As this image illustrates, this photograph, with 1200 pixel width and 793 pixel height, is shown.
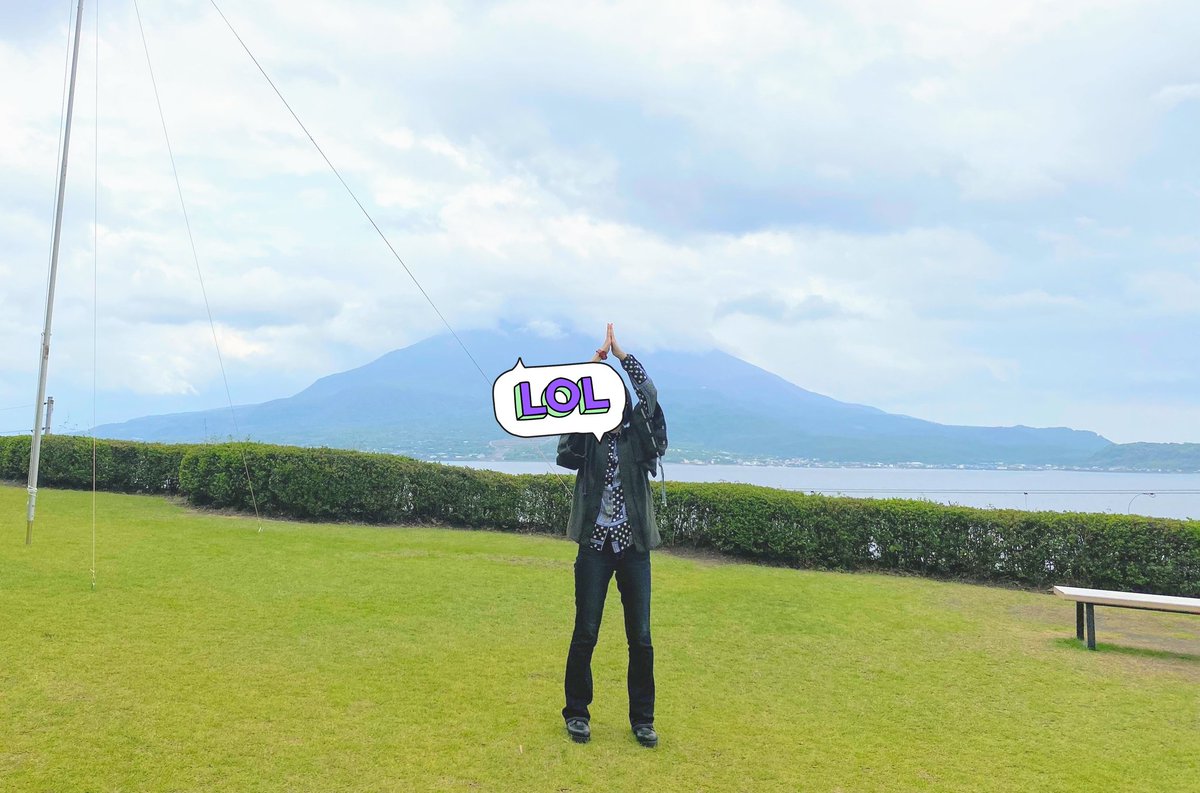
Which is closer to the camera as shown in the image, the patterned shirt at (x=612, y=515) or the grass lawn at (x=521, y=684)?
the grass lawn at (x=521, y=684)

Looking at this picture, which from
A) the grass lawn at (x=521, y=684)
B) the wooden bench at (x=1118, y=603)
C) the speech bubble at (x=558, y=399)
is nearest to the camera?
the grass lawn at (x=521, y=684)

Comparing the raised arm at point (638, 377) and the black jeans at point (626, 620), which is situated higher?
the raised arm at point (638, 377)

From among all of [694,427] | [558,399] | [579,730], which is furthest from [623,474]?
[694,427]

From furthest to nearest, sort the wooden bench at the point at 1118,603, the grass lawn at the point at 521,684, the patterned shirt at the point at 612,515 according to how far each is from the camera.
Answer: the wooden bench at the point at 1118,603, the patterned shirt at the point at 612,515, the grass lawn at the point at 521,684

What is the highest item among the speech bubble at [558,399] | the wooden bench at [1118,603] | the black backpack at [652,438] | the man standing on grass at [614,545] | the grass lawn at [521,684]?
the speech bubble at [558,399]

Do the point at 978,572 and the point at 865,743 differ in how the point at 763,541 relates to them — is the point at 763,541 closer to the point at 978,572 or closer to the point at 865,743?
the point at 978,572

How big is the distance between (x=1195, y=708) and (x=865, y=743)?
2.86 metres

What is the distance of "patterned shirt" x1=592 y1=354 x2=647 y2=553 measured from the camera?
449cm

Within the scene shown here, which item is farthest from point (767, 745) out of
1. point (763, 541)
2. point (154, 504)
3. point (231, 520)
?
point (154, 504)

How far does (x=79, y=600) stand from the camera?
7.02 m

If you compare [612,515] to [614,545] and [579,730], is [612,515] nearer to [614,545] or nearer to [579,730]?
[614,545]

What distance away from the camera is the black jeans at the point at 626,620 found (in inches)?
178

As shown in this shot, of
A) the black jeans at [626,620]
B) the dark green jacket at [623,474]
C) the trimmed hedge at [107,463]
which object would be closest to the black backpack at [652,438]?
the dark green jacket at [623,474]

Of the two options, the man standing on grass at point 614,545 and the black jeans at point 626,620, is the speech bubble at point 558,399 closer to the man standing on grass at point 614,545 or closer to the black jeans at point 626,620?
the man standing on grass at point 614,545
